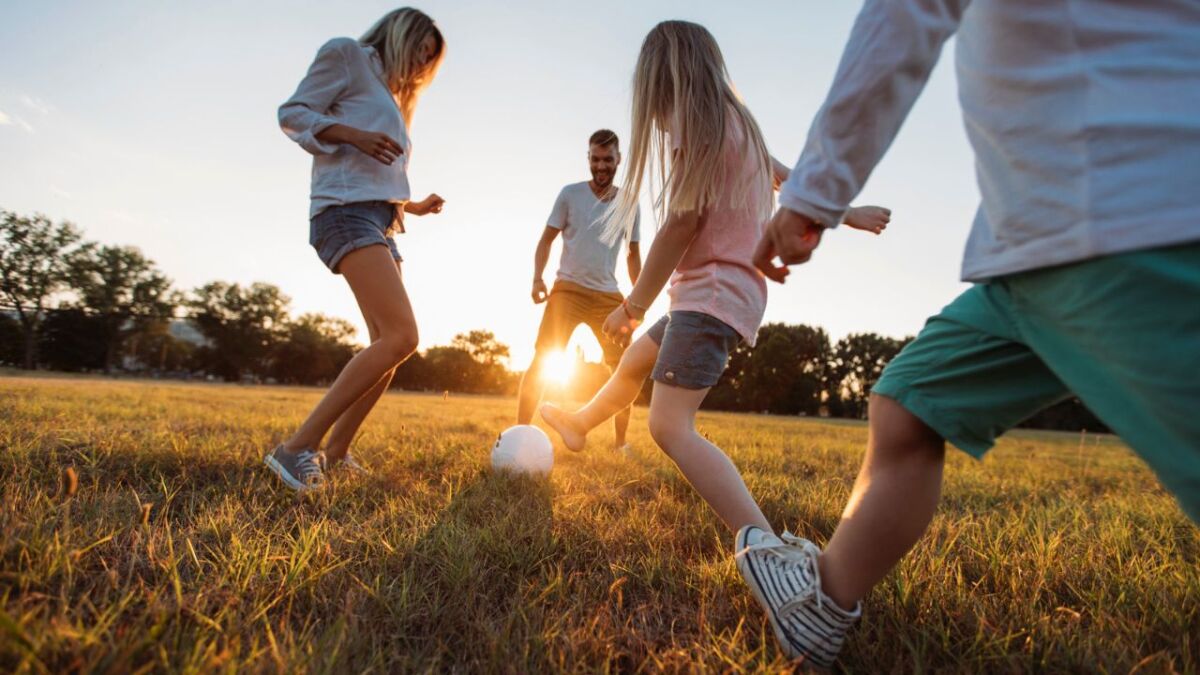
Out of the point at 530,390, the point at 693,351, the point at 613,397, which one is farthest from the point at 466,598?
Answer: the point at 530,390

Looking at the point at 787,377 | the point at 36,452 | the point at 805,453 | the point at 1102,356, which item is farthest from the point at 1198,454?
the point at 787,377

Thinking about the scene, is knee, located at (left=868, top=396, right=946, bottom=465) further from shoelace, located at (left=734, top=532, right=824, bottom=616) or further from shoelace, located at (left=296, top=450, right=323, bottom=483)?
shoelace, located at (left=296, top=450, right=323, bottom=483)

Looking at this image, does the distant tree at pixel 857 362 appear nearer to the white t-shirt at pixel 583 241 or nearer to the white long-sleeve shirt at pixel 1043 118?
the white t-shirt at pixel 583 241

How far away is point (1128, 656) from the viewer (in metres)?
1.59

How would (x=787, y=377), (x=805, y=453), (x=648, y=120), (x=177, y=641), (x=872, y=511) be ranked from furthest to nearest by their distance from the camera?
1. (x=787, y=377)
2. (x=805, y=453)
3. (x=648, y=120)
4. (x=872, y=511)
5. (x=177, y=641)

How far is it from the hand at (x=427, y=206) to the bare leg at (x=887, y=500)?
128 inches

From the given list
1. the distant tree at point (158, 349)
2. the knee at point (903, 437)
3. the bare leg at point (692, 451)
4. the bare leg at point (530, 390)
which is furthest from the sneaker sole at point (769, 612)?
the distant tree at point (158, 349)

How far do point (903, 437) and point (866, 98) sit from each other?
785 millimetres

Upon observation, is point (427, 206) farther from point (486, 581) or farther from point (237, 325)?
point (237, 325)

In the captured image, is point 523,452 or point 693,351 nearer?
point 693,351

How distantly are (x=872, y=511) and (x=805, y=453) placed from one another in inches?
214

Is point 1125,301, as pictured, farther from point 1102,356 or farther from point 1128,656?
point 1128,656

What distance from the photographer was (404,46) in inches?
134

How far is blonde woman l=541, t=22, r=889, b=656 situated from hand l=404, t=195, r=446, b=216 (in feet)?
6.38
